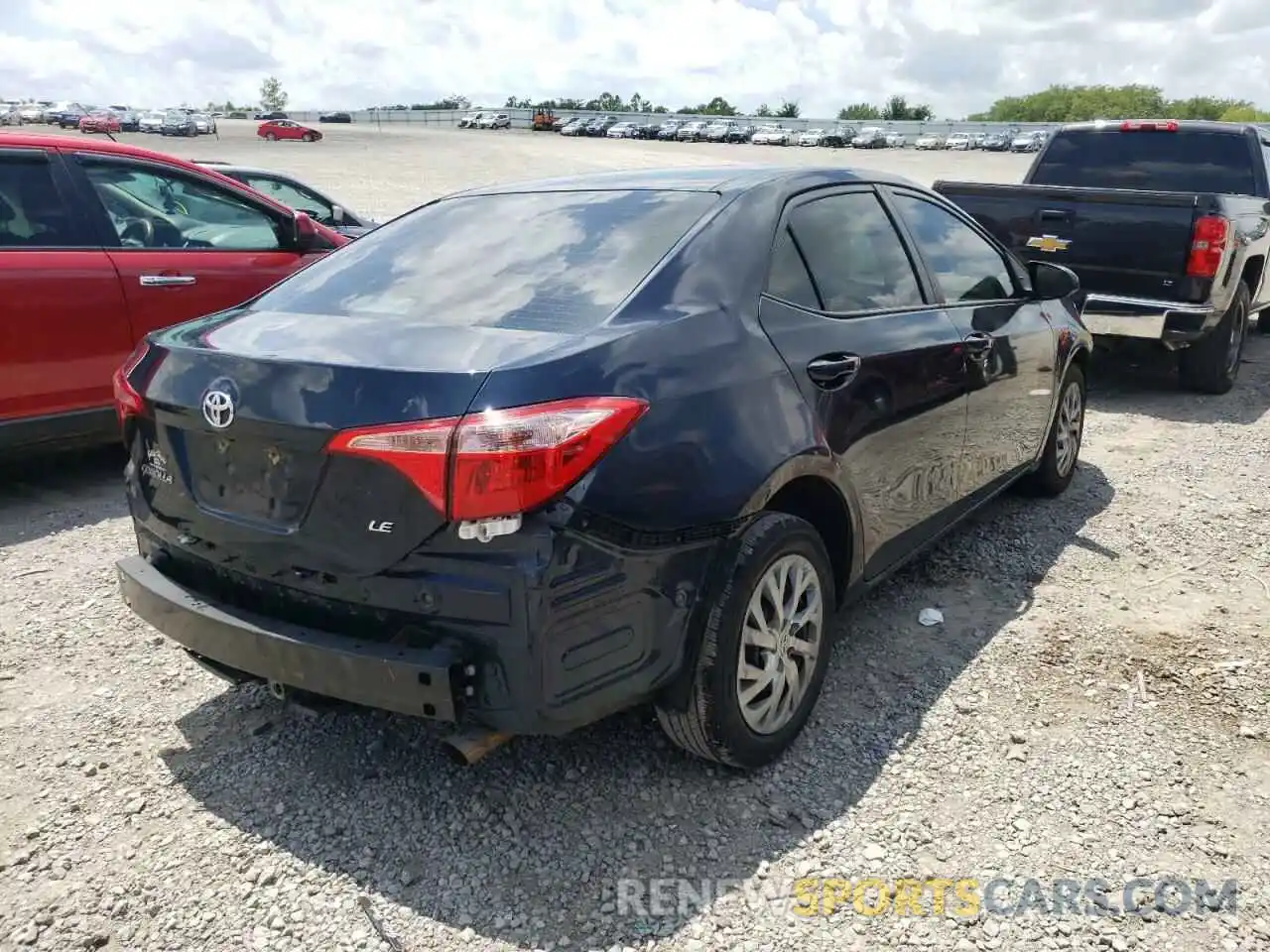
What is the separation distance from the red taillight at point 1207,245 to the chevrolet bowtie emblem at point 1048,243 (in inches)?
30.8

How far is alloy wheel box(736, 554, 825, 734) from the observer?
9.00 ft

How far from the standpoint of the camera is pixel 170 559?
2797 mm

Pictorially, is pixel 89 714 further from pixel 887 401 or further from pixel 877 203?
pixel 877 203

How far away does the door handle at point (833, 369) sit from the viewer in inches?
116

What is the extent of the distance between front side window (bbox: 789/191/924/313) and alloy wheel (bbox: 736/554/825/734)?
0.89m

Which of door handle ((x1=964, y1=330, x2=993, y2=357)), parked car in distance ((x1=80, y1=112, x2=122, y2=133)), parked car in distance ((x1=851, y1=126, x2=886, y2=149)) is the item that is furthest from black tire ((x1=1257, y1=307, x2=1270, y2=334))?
parked car in distance ((x1=851, y1=126, x2=886, y2=149))

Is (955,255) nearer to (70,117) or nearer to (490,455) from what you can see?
(490,455)

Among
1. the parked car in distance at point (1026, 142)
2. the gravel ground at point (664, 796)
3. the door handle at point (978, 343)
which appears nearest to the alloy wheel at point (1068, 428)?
the gravel ground at point (664, 796)

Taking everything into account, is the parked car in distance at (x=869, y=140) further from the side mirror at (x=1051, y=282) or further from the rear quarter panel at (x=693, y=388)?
the rear quarter panel at (x=693, y=388)

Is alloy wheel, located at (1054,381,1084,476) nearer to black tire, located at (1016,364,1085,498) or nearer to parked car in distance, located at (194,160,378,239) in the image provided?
black tire, located at (1016,364,1085,498)

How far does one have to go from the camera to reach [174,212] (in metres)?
5.57

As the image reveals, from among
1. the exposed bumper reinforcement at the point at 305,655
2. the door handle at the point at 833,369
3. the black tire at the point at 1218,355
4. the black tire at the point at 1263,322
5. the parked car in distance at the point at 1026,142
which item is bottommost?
the parked car in distance at the point at 1026,142

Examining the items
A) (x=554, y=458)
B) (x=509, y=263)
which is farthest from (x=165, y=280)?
(x=554, y=458)

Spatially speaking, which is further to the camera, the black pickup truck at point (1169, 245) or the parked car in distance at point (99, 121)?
the parked car in distance at point (99, 121)
